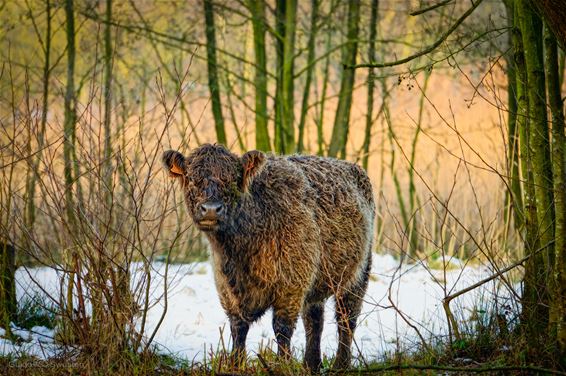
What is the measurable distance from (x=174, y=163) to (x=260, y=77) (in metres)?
7.53

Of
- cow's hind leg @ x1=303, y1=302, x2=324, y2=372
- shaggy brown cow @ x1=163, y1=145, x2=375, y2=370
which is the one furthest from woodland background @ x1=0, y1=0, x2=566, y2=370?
cow's hind leg @ x1=303, y1=302, x2=324, y2=372

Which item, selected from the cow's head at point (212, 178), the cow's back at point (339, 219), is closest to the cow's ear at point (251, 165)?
the cow's head at point (212, 178)

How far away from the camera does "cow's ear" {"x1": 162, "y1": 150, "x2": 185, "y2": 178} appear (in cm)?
632

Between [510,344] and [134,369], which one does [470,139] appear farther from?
[134,369]

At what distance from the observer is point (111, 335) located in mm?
5660

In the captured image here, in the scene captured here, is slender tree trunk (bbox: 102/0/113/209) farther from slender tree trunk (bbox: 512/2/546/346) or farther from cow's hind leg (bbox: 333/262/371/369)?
slender tree trunk (bbox: 512/2/546/346)

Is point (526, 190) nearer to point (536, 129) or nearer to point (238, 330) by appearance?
point (536, 129)

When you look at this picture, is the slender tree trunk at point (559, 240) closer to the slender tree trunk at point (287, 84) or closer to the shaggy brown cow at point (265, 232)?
the shaggy brown cow at point (265, 232)

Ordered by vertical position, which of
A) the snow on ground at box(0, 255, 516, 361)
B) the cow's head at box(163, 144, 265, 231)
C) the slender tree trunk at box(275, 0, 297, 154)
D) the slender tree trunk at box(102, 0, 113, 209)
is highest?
the slender tree trunk at box(275, 0, 297, 154)

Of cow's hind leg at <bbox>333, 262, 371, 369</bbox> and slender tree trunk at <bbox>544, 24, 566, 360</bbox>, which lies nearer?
slender tree trunk at <bbox>544, 24, 566, 360</bbox>

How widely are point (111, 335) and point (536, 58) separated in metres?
3.86

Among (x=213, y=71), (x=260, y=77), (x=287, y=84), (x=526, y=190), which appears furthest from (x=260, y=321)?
(x=213, y=71)

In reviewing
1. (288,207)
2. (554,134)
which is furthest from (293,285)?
(554,134)

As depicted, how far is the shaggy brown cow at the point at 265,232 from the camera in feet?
20.6
